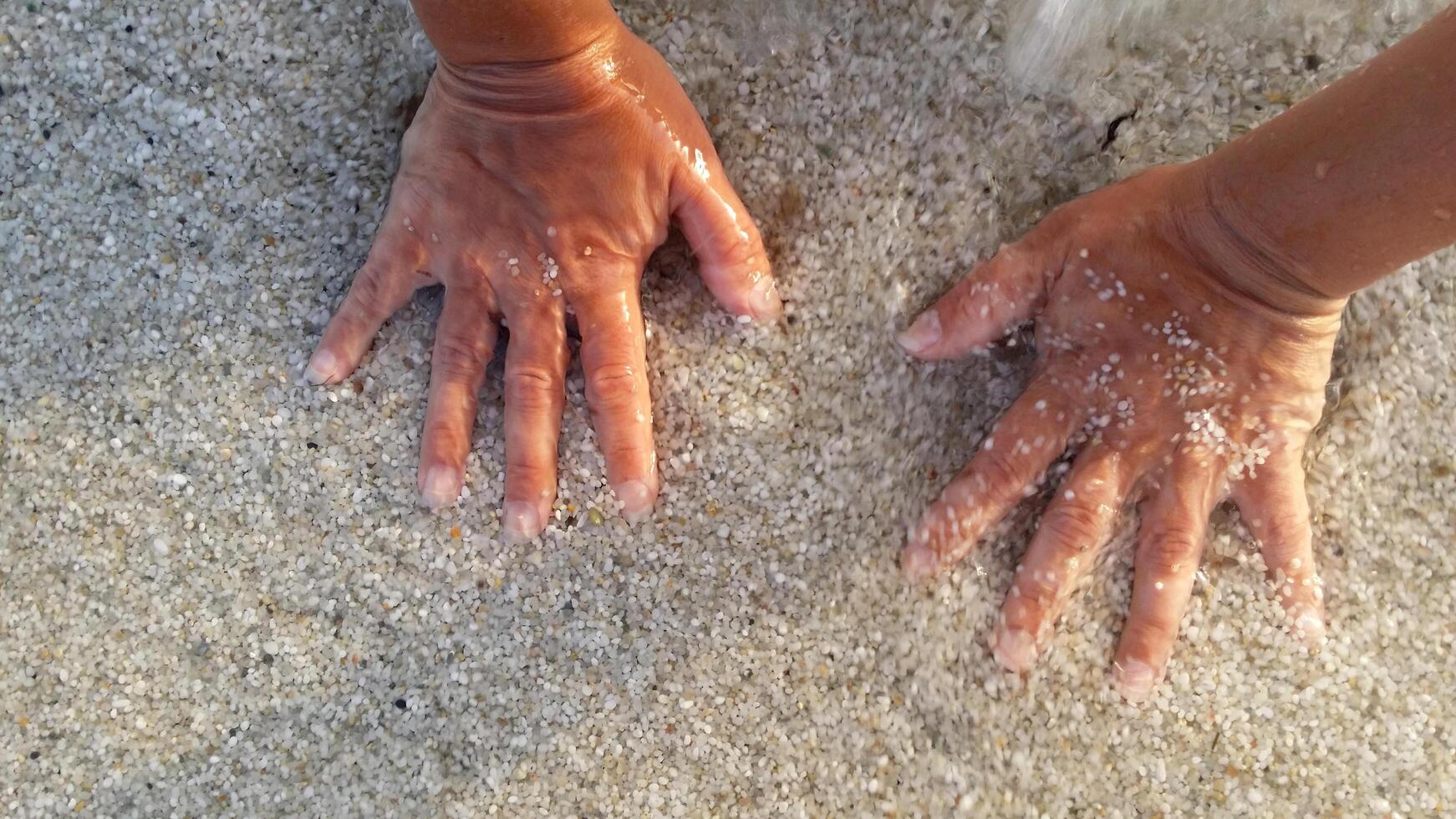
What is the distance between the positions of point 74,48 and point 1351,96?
2.04 meters

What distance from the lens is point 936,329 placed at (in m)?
1.57

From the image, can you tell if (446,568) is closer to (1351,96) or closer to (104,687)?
(104,687)

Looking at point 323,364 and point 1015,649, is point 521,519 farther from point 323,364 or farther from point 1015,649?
point 1015,649

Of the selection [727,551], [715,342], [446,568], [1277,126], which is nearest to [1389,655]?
[1277,126]

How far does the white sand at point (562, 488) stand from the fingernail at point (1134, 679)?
0.54 ft

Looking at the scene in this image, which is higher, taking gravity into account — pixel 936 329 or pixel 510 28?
pixel 510 28

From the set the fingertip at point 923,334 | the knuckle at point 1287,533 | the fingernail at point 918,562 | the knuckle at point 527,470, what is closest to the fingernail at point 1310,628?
the knuckle at point 1287,533

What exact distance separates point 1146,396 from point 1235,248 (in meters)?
0.26

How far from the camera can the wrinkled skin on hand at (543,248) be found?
60.1 inches

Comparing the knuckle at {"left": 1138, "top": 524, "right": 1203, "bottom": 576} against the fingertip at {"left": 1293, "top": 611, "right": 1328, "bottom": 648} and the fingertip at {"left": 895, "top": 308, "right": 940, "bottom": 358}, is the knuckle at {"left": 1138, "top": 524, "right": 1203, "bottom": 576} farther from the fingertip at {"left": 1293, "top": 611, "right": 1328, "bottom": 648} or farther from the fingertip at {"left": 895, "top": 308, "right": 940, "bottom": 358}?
the fingertip at {"left": 895, "top": 308, "right": 940, "bottom": 358}

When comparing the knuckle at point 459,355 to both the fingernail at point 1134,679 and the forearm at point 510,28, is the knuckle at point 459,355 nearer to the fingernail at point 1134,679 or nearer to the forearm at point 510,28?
the forearm at point 510,28

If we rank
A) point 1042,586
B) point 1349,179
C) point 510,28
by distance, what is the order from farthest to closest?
point 1042,586
point 510,28
point 1349,179

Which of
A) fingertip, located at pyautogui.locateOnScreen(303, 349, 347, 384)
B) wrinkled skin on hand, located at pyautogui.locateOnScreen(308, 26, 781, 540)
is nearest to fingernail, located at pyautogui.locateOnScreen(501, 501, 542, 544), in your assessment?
wrinkled skin on hand, located at pyautogui.locateOnScreen(308, 26, 781, 540)

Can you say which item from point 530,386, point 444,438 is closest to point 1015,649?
point 530,386
